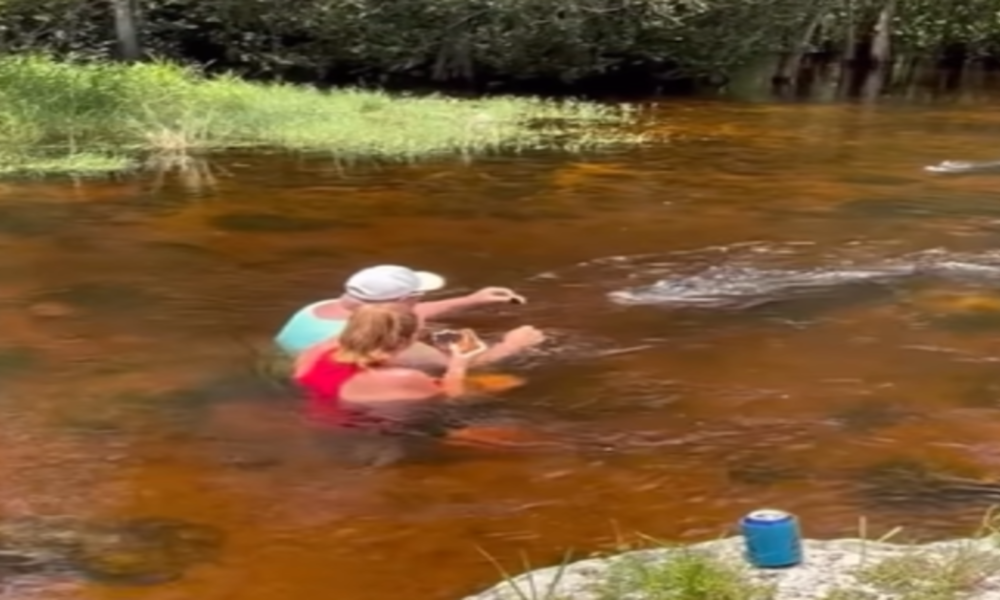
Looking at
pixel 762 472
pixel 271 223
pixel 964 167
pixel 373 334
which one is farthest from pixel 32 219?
pixel 964 167

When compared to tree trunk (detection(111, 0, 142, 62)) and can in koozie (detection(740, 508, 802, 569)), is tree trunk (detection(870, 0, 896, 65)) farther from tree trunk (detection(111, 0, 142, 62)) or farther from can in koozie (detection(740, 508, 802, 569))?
can in koozie (detection(740, 508, 802, 569))

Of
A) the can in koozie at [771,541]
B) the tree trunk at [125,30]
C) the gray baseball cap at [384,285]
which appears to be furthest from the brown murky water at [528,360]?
the tree trunk at [125,30]

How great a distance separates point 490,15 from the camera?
21906 mm

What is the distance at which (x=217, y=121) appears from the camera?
16.0m

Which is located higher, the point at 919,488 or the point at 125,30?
the point at 125,30

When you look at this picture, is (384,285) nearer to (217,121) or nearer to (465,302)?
(465,302)

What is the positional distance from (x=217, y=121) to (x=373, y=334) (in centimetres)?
975

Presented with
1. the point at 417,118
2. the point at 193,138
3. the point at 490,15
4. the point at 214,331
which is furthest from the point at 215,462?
the point at 490,15

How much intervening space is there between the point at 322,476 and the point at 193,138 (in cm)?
954

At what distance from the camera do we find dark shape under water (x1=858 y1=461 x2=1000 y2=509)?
216 inches

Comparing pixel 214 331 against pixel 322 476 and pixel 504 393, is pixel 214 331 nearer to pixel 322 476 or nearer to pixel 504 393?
pixel 504 393

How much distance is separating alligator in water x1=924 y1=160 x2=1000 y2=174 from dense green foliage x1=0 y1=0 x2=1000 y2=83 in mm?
8344

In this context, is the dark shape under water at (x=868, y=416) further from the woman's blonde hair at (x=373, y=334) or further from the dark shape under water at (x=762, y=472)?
the woman's blonde hair at (x=373, y=334)

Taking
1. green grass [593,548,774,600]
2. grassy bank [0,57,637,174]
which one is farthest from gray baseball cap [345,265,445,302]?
grassy bank [0,57,637,174]
